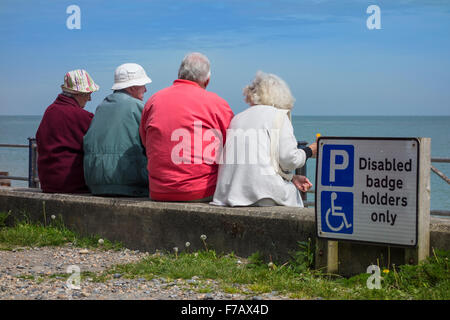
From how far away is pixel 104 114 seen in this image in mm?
6453

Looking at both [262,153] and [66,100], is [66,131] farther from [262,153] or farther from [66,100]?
[262,153]

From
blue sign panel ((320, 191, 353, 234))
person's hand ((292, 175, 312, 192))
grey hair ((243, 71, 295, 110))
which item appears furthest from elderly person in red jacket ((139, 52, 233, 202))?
blue sign panel ((320, 191, 353, 234))

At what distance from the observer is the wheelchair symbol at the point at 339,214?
4676 mm

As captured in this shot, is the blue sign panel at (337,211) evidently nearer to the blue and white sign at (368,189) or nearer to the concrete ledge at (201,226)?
the blue and white sign at (368,189)

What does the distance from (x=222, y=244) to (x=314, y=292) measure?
137 centimetres

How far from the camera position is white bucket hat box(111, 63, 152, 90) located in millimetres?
6469

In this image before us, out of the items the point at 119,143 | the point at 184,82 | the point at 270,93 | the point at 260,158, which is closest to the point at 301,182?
the point at 260,158

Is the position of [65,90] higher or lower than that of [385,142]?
higher

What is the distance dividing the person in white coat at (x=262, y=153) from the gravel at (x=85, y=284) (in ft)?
3.29

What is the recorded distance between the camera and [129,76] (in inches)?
255

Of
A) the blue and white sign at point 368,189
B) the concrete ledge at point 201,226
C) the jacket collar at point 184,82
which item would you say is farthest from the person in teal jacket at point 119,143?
the blue and white sign at point 368,189
